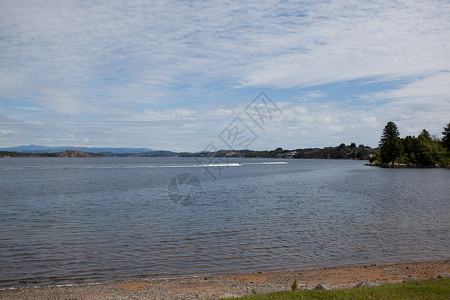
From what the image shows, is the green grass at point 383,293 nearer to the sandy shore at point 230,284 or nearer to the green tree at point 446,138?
the sandy shore at point 230,284

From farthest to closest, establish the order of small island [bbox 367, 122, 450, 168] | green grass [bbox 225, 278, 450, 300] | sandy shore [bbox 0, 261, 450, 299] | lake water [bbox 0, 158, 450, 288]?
small island [bbox 367, 122, 450, 168] < lake water [bbox 0, 158, 450, 288] < sandy shore [bbox 0, 261, 450, 299] < green grass [bbox 225, 278, 450, 300]

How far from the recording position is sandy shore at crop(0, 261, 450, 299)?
38.1ft

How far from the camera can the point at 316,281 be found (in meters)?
13.2

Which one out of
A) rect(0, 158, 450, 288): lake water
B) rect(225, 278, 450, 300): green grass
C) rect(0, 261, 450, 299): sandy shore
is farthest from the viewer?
rect(0, 158, 450, 288): lake water

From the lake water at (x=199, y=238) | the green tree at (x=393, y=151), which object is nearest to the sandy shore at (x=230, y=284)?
the lake water at (x=199, y=238)

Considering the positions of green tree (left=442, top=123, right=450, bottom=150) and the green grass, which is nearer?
the green grass

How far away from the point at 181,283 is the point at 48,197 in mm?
33780

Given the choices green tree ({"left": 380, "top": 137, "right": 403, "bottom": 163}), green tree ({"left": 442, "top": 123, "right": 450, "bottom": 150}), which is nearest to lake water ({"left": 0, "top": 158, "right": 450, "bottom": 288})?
green tree ({"left": 380, "top": 137, "right": 403, "bottom": 163})

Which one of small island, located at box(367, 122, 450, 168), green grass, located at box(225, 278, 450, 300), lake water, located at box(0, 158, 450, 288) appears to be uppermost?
small island, located at box(367, 122, 450, 168)

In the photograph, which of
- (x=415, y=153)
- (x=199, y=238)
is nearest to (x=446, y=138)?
(x=415, y=153)

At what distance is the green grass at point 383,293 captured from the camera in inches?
376

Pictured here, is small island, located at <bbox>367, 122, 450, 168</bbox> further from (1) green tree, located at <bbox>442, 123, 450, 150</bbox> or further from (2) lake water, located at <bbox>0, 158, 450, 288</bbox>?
(2) lake water, located at <bbox>0, 158, 450, 288</bbox>

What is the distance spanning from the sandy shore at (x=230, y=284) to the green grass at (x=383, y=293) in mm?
1487

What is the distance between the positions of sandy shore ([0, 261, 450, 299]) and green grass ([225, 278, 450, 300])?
1.49 meters
